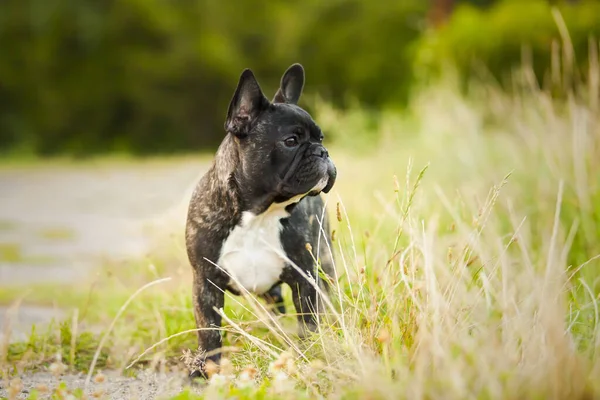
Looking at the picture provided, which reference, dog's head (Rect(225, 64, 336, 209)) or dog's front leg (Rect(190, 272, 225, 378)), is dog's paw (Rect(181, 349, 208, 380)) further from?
dog's head (Rect(225, 64, 336, 209))

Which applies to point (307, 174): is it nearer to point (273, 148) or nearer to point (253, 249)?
point (273, 148)

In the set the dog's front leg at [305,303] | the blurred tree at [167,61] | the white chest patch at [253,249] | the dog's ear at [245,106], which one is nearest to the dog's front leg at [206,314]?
the white chest patch at [253,249]

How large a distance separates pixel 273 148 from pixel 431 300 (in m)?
1.06

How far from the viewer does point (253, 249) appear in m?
3.52

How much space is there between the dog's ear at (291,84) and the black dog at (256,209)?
1.20 ft

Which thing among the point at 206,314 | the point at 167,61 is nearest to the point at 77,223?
the point at 206,314

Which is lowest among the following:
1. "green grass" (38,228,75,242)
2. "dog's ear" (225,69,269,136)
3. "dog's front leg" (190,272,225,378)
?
"green grass" (38,228,75,242)

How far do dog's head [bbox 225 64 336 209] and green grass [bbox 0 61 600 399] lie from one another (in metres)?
0.23

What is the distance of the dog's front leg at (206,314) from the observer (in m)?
3.59

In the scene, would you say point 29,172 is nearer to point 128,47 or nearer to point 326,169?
point 128,47

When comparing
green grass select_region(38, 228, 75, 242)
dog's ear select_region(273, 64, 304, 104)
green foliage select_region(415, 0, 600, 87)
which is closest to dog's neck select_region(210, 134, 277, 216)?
dog's ear select_region(273, 64, 304, 104)

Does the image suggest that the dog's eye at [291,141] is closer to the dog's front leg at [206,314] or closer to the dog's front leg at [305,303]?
the dog's front leg at [305,303]

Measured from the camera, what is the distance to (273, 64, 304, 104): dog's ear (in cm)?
395

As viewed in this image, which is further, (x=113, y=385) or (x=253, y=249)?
(x=113, y=385)
